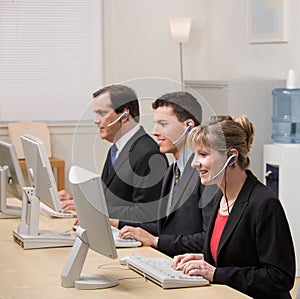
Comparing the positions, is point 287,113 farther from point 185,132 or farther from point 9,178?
point 185,132

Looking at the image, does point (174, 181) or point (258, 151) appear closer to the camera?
point (174, 181)

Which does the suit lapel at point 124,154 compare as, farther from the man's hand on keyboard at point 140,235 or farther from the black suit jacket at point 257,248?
the black suit jacket at point 257,248

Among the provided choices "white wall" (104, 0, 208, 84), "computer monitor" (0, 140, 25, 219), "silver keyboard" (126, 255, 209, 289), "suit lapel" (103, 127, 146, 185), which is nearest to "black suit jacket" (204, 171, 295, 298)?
"silver keyboard" (126, 255, 209, 289)

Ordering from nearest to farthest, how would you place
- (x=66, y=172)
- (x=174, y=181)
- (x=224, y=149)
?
(x=224, y=149)
(x=174, y=181)
(x=66, y=172)

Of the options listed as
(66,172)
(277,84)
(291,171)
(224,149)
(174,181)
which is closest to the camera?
(224,149)

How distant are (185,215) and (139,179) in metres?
0.25

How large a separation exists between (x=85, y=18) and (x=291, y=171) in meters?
2.52

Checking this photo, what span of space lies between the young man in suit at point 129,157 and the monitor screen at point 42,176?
272 mm

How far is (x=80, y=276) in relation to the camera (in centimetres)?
279

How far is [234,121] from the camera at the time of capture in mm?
2902

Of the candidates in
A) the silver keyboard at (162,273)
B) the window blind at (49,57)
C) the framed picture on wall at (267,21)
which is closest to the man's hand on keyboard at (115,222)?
the silver keyboard at (162,273)

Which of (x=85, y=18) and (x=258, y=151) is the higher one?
(x=85, y=18)

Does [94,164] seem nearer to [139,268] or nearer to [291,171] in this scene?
[139,268]

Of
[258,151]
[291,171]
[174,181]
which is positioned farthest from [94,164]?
[258,151]
